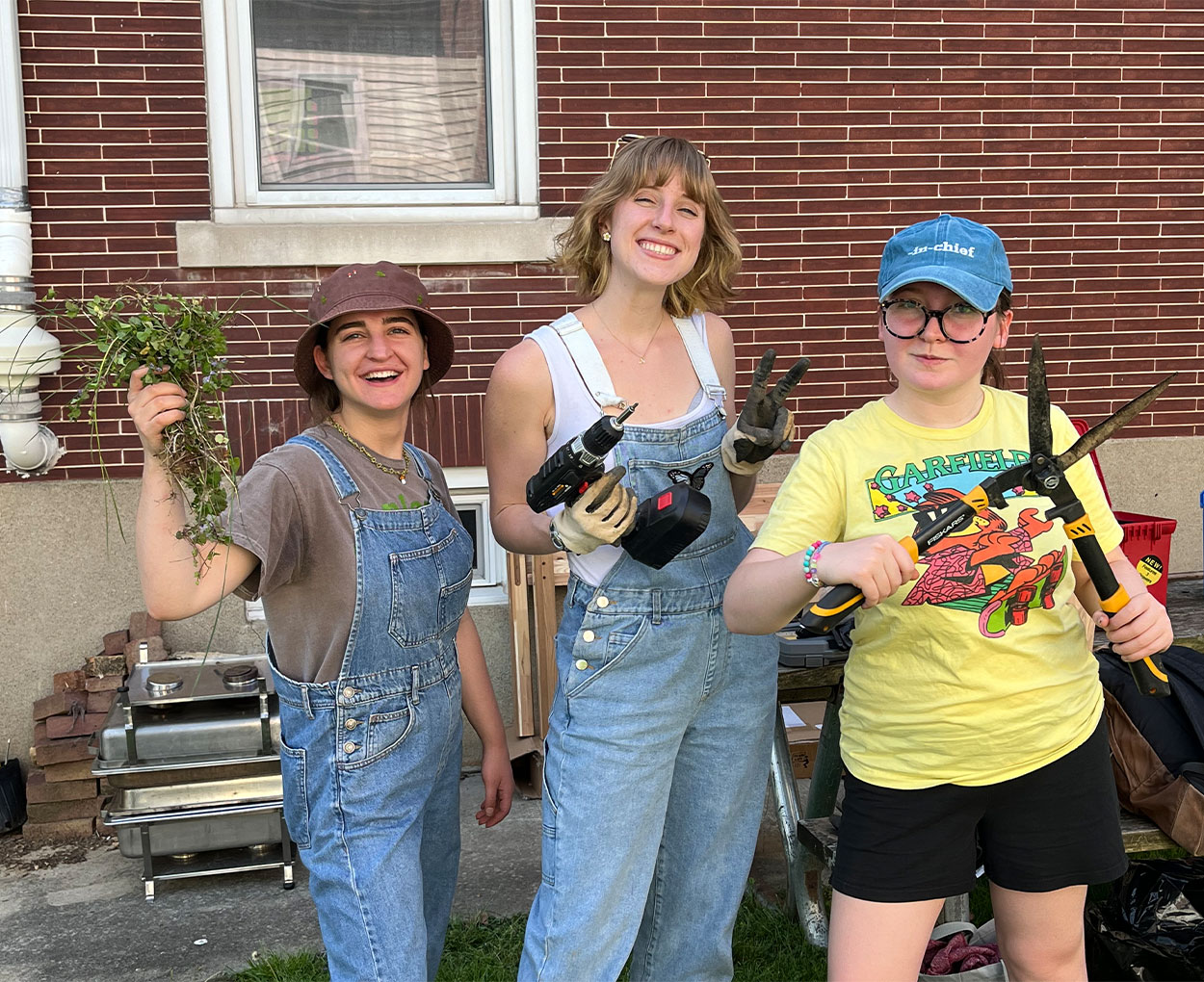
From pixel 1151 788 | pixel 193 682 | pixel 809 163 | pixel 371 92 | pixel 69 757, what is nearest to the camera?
pixel 1151 788

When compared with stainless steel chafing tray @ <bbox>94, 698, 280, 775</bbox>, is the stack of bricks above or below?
below

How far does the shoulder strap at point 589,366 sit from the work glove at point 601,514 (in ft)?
0.79

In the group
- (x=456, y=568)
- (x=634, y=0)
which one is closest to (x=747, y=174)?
(x=634, y=0)

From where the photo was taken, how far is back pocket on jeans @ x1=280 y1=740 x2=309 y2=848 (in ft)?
7.98

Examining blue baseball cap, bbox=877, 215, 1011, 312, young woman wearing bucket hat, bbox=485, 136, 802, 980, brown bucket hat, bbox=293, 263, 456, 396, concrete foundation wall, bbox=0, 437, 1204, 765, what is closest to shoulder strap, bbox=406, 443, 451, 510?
young woman wearing bucket hat, bbox=485, 136, 802, 980

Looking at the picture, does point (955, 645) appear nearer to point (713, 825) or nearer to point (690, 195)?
point (713, 825)

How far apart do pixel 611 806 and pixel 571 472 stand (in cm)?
71

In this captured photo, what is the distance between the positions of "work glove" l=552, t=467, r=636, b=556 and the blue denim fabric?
0.20m

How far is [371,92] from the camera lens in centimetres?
529

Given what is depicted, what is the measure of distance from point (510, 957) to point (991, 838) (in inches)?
75.5

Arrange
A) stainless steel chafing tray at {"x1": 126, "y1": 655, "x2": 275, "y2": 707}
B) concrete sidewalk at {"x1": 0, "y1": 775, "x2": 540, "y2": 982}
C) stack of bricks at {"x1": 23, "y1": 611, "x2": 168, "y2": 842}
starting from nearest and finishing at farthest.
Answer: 1. concrete sidewalk at {"x1": 0, "y1": 775, "x2": 540, "y2": 982}
2. stainless steel chafing tray at {"x1": 126, "y1": 655, "x2": 275, "y2": 707}
3. stack of bricks at {"x1": 23, "y1": 611, "x2": 168, "y2": 842}

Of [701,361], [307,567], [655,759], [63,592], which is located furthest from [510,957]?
[63,592]

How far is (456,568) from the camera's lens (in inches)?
104

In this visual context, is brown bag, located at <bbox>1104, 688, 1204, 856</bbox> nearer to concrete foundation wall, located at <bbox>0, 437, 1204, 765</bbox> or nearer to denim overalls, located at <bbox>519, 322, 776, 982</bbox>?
denim overalls, located at <bbox>519, 322, 776, 982</bbox>
